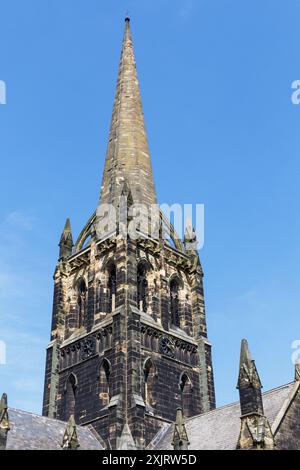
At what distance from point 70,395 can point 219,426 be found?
8345 mm

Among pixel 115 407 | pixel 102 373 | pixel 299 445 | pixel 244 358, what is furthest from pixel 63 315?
pixel 299 445

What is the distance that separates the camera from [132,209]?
35438mm

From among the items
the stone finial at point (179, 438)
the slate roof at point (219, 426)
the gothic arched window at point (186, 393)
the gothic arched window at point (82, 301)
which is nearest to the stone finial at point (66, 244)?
the gothic arched window at point (82, 301)

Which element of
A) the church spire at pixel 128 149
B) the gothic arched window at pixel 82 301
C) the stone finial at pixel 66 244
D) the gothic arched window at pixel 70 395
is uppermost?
the church spire at pixel 128 149

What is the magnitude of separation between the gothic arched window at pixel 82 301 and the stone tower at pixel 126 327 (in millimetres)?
58

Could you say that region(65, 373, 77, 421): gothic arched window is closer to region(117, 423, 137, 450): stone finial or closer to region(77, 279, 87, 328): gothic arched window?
region(77, 279, 87, 328): gothic arched window

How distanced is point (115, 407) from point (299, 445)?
8.00 metres

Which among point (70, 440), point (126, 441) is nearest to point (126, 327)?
point (126, 441)

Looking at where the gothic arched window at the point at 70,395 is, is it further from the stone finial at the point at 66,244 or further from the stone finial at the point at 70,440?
the stone finial at the point at 66,244

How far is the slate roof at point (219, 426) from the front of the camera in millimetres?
25712

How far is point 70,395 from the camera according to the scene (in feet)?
105

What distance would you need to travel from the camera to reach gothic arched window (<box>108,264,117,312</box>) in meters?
33.1

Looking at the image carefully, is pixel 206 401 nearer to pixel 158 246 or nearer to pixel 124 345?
pixel 124 345

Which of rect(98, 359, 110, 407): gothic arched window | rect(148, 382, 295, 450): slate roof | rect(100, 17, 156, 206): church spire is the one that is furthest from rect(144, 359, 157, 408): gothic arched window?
rect(100, 17, 156, 206): church spire
